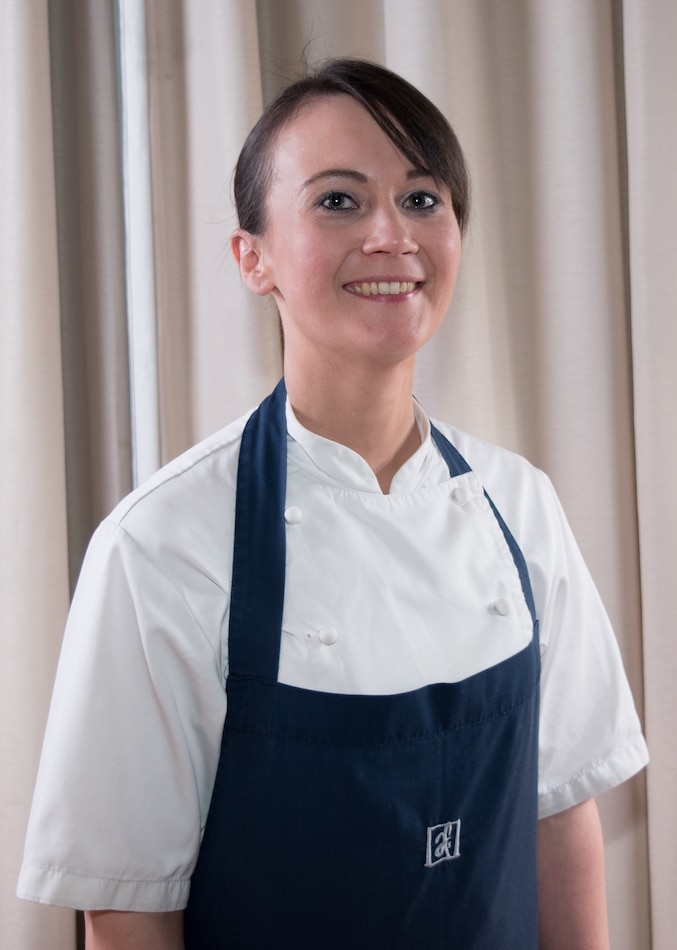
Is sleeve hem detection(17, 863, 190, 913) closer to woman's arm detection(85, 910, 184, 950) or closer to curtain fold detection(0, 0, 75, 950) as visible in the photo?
woman's arm detection(85, 910, 184, 950)

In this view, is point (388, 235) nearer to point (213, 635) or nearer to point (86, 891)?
point (213, 635)

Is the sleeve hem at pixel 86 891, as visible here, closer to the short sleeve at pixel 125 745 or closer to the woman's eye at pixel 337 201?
the short sleeve at pixel 125 745

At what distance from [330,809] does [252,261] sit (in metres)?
0.63

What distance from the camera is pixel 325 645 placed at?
97 centimetres

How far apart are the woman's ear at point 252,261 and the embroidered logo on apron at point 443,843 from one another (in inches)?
25.0

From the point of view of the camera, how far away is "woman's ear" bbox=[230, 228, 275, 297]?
1.11 m

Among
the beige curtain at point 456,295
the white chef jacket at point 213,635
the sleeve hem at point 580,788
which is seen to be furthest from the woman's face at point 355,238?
the sleeve hem at point 580,788

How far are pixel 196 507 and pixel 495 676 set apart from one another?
0.38 m

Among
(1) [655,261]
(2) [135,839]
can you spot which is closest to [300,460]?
(2) [135,839]

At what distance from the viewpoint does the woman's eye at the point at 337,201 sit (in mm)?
1016

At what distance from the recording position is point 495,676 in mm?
1032

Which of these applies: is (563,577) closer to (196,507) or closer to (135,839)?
(196,507)

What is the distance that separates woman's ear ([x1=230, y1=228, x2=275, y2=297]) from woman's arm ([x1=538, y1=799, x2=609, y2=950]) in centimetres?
76

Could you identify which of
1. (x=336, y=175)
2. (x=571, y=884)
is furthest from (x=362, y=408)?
(x=571, y=884)
